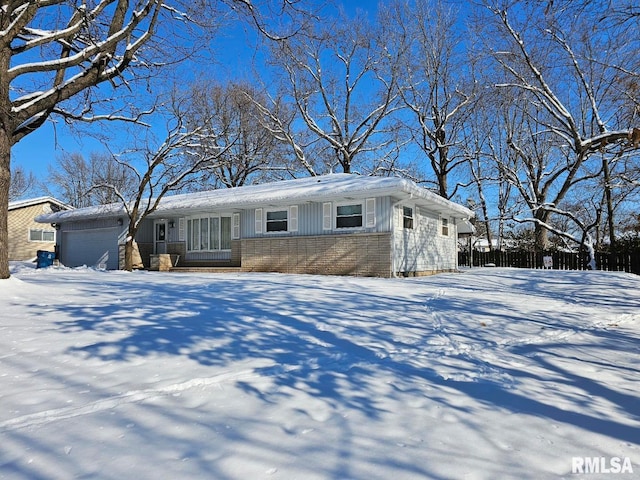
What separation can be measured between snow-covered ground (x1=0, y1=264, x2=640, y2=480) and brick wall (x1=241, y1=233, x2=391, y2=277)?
265 inches

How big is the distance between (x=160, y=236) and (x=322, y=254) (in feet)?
30.8

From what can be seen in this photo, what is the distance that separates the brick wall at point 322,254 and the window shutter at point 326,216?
15.4 inches

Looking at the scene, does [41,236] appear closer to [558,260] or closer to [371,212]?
[371,212]

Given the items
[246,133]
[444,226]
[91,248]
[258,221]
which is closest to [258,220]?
[258,221]

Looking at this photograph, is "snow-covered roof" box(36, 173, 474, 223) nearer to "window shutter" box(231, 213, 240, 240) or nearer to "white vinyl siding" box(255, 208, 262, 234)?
"white vinyl siding" box(255, 208, 262, 234)

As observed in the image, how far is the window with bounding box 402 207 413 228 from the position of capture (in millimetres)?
14411

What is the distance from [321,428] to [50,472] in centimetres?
154

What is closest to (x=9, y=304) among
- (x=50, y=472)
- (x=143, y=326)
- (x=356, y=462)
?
(x=143, y=326)

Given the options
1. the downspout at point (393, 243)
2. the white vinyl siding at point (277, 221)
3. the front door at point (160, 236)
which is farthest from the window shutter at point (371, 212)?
the front door at point (160, 236)

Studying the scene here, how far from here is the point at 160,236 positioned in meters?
19.9

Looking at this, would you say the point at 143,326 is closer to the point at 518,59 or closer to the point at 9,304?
the point at 9,304

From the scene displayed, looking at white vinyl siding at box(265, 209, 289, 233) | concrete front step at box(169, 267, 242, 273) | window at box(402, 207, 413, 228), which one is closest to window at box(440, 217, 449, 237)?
window at box(402, 207, 413, 228)

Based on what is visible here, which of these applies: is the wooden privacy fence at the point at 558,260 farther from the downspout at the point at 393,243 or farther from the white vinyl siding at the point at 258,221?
the white vinyl siding at the point at 258,221

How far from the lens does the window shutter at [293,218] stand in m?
15.4
